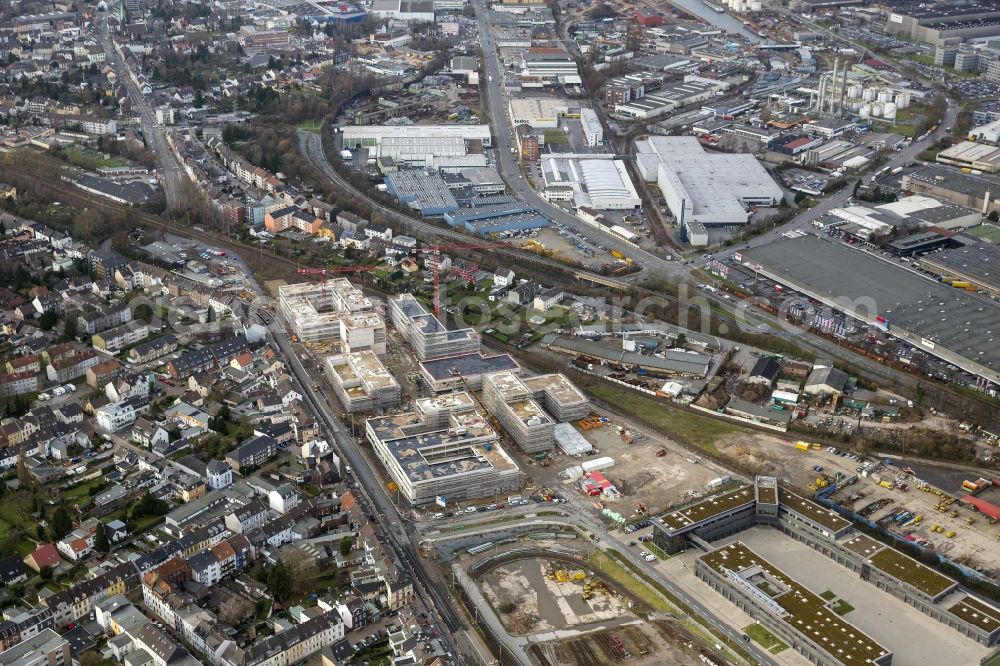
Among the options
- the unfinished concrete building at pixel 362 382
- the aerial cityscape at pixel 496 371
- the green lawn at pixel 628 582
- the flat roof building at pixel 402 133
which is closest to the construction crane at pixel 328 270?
the aerial cityscape at pixel 496 371

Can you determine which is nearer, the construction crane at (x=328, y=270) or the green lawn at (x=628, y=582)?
the green lawn at (x=628, y=582)

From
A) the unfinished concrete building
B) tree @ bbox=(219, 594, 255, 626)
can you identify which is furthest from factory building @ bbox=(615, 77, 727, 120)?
tree @ bbox=(219, 594, 255, 626)

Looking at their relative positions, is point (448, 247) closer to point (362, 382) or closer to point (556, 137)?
point (362, 382)

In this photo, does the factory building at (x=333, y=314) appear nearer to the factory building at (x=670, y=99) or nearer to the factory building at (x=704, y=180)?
the factory building at (x=704, y=180)

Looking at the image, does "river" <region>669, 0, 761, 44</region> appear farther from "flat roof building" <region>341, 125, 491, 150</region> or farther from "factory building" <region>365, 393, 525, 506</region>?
"factory building" <region>365, 393, 525, 506</region>

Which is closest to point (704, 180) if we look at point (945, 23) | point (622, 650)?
point (622, 650)

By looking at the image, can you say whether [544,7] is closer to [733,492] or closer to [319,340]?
[319,340]
